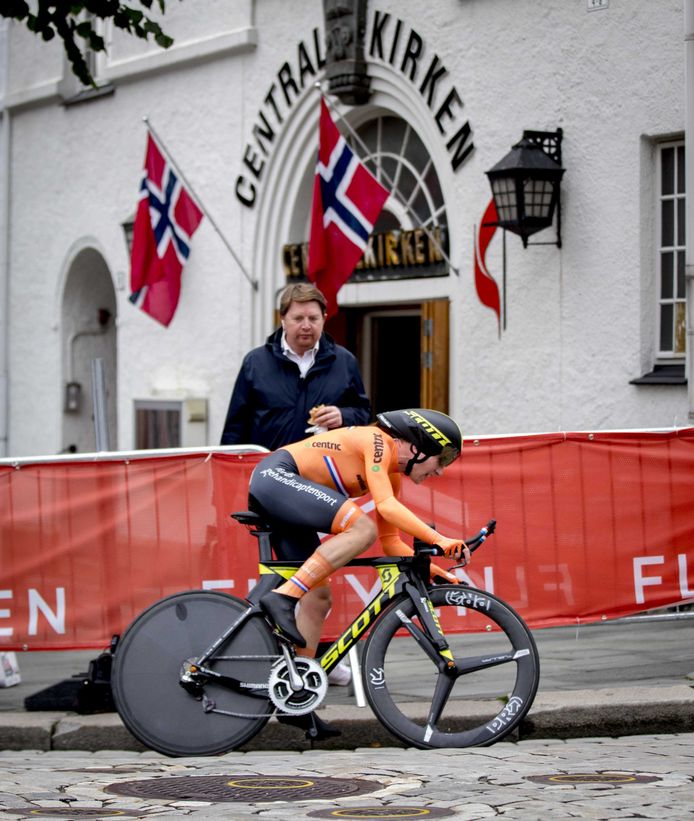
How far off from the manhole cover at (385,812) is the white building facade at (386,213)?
456 cm

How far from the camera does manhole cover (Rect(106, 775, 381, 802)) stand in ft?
18.1

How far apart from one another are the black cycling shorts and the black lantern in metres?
5.17

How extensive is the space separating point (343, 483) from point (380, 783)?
1.30 meters

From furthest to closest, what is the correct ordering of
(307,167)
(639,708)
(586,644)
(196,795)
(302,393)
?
1. (307,167)
2. (586,644)
3. (302,393)
4. (639,708)
5. (196,795)

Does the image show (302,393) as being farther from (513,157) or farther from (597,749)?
(513,157)

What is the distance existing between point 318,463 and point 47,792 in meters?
1.68

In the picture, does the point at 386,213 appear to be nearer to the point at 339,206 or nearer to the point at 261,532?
the point at 339,206

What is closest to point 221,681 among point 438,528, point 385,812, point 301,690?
point 301,690

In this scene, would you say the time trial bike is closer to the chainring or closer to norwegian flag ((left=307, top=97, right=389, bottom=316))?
the chainring

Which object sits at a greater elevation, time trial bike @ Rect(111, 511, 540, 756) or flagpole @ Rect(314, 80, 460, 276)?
flagpole @ Rect(314, 80, 460, 276)

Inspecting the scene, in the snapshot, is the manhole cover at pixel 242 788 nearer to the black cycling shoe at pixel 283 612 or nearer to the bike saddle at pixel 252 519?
the black cycling shoe at pixel 283 612

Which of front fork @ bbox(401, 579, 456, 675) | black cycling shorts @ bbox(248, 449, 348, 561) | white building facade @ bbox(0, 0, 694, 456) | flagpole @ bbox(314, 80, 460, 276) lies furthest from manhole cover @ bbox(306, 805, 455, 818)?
flagpole @ bbox(314, 80, 460, 276)

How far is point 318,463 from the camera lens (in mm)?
6492

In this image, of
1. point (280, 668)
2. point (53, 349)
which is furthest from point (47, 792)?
point (53, 349)
